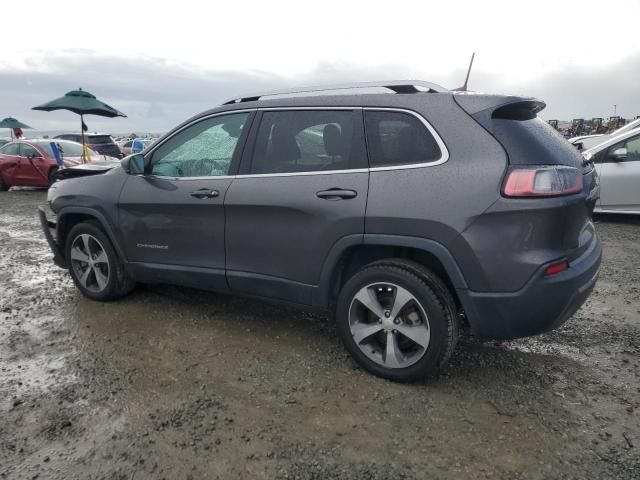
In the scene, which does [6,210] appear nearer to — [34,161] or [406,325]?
[34,161]

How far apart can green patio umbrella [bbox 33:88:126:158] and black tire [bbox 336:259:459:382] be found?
39.4 feet

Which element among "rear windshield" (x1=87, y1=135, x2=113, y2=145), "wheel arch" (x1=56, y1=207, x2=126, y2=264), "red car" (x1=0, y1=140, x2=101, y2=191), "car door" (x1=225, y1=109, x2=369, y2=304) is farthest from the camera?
"rear windshield" (x1=87, y1=135, x2=113, y2=145)

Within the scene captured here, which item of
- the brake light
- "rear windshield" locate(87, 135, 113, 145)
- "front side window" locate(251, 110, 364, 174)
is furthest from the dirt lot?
"rear windshield" locate(87, 135, 113, 145)

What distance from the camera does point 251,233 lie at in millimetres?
3256

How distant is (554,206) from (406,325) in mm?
1029

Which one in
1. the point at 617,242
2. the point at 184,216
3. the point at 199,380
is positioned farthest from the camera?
the point at 617,242

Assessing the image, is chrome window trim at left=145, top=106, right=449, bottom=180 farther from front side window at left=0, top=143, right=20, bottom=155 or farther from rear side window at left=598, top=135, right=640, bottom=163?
front side window at left=0, top=143, right=20, bottom=155

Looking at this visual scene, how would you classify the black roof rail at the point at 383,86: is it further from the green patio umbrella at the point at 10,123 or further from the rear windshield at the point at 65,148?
the green patio umbrella at the point at 10,123

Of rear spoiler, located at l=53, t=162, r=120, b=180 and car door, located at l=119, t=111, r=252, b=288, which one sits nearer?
car door, located at l=119, t=111, r=252, b=288

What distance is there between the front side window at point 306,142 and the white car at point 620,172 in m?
6.16

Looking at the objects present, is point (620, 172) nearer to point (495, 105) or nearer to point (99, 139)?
point (495, 105)

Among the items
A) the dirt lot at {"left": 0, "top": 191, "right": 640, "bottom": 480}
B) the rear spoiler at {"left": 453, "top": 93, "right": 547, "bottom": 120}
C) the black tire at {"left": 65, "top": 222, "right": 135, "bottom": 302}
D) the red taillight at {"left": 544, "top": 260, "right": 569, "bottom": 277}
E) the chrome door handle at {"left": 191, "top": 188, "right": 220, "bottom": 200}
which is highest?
the rear spoiler at {"left": 453, "top": 93, "right": 547, "bottom": 120}

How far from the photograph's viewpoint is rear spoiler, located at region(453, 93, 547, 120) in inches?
103

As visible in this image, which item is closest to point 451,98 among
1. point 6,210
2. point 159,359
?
point 159,359
